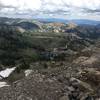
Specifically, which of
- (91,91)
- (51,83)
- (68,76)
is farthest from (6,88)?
(91,91)

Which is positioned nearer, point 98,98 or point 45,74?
point 98,98

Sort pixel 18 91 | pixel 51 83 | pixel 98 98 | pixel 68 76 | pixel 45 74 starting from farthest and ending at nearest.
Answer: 1. pixel 45 74
2. pixel 68 76
3. pixel 51 83
4. pixel 18 91
5. pixel 98 98

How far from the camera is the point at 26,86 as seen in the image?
43438mm

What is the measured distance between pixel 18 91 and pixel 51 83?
6.18 meters

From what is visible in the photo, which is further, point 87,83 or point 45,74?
point 45,74

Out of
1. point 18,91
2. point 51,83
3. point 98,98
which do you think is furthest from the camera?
point 51,83

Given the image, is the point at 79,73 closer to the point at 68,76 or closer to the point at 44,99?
the point at 68,76

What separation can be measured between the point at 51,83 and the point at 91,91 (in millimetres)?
8551

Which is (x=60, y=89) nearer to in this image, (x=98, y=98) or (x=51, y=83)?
(x=51, y=83)

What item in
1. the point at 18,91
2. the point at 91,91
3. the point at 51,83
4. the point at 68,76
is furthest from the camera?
the point at 68,76

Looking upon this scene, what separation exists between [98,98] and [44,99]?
338 inches

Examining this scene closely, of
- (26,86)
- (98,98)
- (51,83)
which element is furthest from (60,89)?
(98,98)

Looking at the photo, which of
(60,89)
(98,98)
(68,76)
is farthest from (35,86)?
(98,98)

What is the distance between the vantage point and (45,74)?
5084cm
